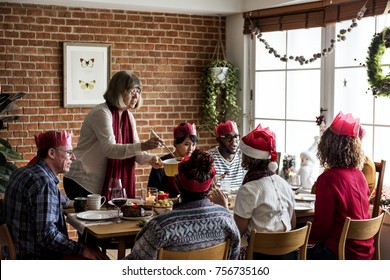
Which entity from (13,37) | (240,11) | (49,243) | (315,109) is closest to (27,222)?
(49,243)

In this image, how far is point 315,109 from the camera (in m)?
5.64

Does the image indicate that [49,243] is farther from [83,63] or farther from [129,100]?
[83,63]

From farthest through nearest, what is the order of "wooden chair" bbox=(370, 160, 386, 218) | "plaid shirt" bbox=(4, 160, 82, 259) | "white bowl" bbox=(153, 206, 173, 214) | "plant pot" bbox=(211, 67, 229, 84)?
"plant pot" bbox=(211, 67, 229, 84), "wooden chair" bbox=(370, 160, 386, 218), "white bowl" bbox=(153, 206, 173, 214), "plaid shirt" bbox=(4, 160, 82, 259)

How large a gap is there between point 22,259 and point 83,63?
3001mm

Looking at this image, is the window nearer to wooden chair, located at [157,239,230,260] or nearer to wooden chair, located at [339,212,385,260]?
wooden chair, located at [339,212,385,260]

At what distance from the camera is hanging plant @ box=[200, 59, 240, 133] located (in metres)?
6.29

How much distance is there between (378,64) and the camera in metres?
4.68

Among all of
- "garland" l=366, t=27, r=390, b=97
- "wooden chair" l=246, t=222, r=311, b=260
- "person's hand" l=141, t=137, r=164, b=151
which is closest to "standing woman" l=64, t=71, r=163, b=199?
"person's hand" l=141, t=137, r=164, b=151

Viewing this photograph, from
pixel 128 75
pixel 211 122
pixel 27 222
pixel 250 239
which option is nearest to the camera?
pixel 250 239

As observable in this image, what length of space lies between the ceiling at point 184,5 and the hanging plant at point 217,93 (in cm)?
53

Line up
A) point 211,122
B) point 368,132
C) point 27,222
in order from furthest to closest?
point 211,122
point 368,132
point 27,222

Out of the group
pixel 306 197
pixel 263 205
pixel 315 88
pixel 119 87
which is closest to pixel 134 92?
pixel 119 87

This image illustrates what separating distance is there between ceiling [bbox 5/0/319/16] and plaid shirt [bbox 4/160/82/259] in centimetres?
271

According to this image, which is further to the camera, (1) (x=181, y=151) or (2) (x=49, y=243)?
(1) (x=181, y=151)
